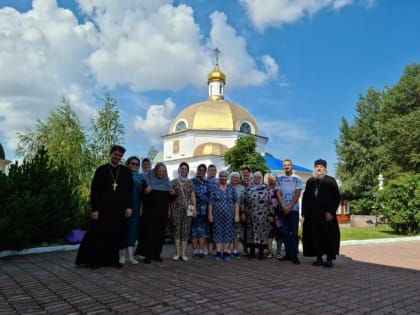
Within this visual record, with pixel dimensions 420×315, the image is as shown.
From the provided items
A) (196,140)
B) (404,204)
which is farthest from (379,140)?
(404,204)

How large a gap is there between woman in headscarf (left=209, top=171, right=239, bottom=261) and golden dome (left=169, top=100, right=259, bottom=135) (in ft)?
91.1

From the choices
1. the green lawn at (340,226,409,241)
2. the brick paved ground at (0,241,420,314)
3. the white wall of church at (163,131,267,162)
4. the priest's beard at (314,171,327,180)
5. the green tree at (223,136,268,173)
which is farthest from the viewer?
the white wall of church at (163,131,267,162)

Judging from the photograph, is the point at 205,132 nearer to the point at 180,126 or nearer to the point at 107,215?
the point at 180,126

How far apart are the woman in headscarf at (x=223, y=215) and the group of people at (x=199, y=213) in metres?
0.02

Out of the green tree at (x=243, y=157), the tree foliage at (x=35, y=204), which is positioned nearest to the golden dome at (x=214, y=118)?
the green tree at (x=243, y=157)

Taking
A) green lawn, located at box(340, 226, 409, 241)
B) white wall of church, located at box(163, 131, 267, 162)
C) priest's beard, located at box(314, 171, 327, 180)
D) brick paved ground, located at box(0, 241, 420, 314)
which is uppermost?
white wall of church, located at box(163, 131, 267, 162)

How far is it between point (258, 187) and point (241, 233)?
113cm

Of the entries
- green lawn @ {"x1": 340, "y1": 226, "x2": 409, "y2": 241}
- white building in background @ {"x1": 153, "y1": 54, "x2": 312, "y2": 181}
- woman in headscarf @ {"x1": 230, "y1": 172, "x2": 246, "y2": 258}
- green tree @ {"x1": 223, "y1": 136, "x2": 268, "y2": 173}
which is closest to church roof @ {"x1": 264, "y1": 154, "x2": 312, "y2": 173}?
white building in background @ {"x1": 153, "y1": 54, "x2": 312, "y2": 181}

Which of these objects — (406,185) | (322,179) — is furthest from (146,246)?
(406,185)

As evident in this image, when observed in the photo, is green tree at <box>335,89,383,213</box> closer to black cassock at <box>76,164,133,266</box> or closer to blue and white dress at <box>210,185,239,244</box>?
blue and white dress at <box>210,185,239,244</box>

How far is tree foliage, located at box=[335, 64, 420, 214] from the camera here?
2336cm

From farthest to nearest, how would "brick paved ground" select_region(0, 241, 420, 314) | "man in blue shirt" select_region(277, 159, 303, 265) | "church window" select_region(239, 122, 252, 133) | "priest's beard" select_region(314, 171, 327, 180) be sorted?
"church window" select_region(239, 122, 252, 133), "man in blue shirt" select_region(277, 159, 303, 265), "priest's beard" select_region(314, 171, 327, 180), "brick paved ground" select_region(0, 241, 420, 314)

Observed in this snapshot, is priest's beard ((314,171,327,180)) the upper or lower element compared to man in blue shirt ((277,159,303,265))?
upper

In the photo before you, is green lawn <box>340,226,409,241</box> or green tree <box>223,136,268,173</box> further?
green tree <box>223,136,268,173</box>
